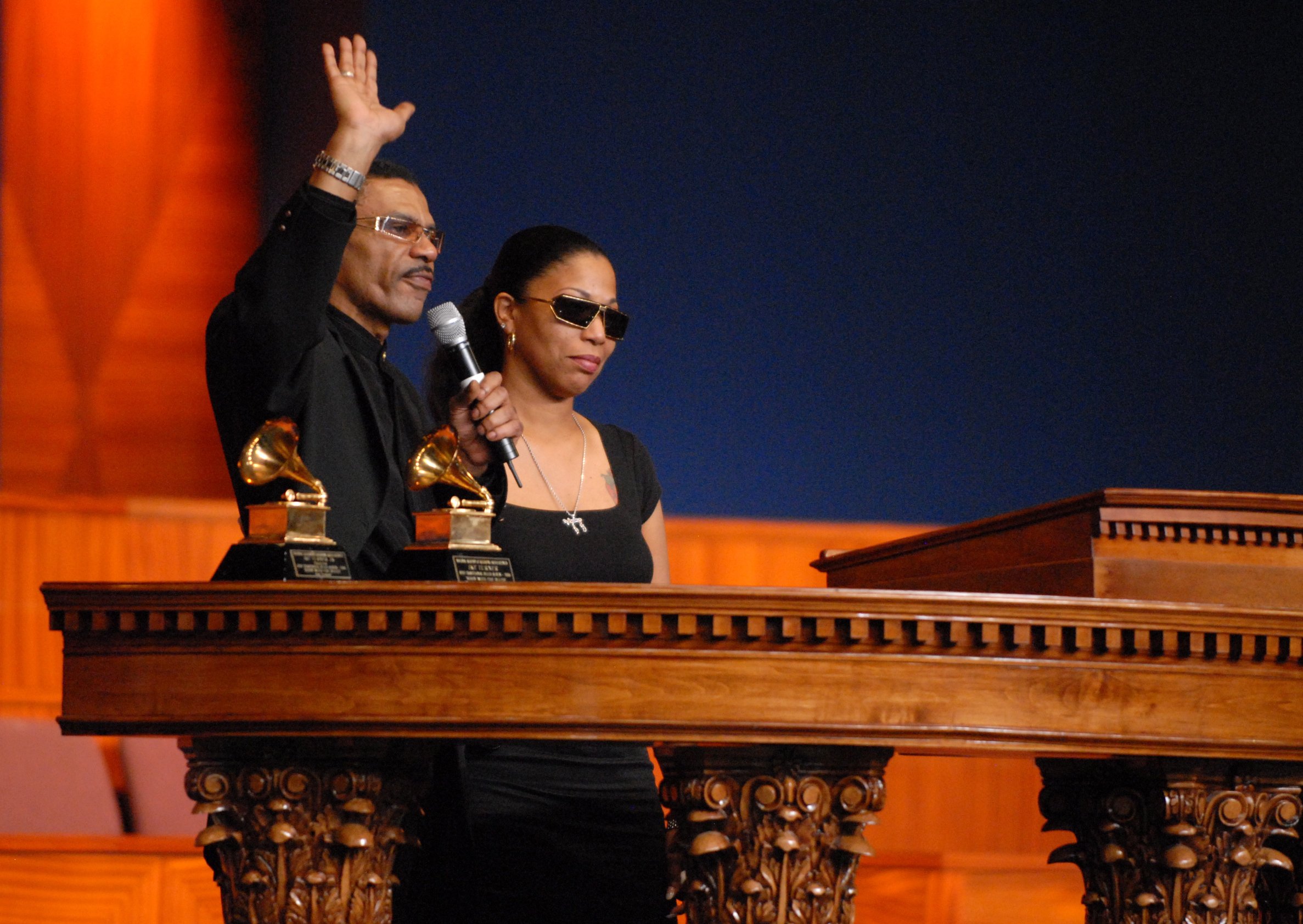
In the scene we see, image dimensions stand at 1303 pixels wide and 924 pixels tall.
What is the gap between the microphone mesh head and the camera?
1494mm

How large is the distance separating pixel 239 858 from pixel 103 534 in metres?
2.42

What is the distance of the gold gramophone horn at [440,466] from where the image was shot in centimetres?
118

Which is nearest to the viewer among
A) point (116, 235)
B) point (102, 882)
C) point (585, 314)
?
point (585, 314)

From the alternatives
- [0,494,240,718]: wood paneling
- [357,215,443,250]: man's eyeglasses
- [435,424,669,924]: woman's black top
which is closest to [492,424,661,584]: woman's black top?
[435,424,669,924]: woman's black top

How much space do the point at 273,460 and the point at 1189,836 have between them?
0.74 metres

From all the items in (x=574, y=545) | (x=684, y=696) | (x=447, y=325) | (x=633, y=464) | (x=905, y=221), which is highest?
(x=905, y=221)

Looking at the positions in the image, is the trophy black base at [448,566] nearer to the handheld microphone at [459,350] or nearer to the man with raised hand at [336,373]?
the man with raised hand at [336,373]

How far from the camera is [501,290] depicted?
1.95 m

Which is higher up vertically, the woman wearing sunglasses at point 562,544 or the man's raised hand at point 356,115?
the man's raised hand at point 356,115

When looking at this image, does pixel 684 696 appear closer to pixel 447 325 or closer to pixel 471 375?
pixel 471 375

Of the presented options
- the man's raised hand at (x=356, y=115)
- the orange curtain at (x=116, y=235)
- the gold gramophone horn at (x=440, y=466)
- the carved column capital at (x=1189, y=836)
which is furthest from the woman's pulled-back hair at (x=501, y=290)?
the orange curtain at (x=116, y=235)

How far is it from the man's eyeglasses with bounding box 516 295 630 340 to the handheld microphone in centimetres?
23

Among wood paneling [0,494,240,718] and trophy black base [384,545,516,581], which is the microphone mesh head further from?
wood paneling [0,494,240,718]

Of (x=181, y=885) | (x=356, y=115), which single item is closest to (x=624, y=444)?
(x=356, y=115)
